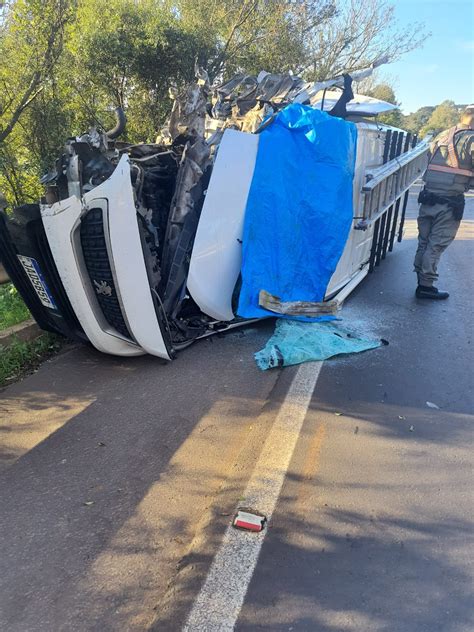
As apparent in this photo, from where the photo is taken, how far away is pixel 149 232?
12.8 feet

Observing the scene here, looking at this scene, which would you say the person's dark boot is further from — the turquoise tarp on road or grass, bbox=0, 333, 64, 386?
grass, bbox=0, 333, 64, 386

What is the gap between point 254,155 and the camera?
435 centimetres

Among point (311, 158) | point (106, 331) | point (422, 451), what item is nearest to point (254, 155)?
point (311, 158)

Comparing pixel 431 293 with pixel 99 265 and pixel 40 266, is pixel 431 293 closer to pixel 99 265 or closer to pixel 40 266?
pixel 99 265

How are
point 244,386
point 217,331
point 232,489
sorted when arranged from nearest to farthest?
1. point 232,489
2. point 244,386
3. point 217,331

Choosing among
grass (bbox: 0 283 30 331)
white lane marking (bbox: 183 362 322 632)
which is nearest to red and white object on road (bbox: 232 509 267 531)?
white lane marking (bbox: 183 362 322 632)

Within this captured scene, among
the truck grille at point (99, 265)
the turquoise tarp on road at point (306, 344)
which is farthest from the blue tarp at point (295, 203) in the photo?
the truck grille at point (99, 265)

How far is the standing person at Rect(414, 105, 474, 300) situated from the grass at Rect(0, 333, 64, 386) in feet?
14.5

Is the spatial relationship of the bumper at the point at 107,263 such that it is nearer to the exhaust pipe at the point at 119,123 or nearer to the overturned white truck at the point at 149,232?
the overturned white truck at the point at 149,232

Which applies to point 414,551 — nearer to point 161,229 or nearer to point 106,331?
point 106,331

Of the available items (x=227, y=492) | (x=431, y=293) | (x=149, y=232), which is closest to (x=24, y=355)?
(x=149, y=232)

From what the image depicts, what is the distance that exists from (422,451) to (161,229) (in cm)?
278

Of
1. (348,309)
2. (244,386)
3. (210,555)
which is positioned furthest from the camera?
(348,309)

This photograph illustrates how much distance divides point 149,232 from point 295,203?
1490 millimetres
